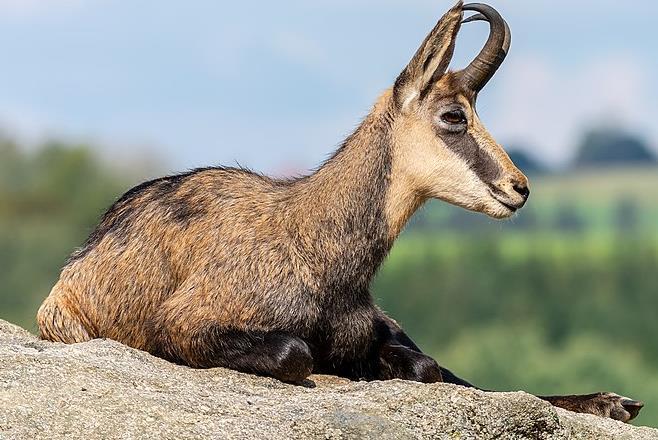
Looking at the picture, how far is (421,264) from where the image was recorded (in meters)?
133

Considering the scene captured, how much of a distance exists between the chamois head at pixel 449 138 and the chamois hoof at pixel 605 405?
6.13 feet

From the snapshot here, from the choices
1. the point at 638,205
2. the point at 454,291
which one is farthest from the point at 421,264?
the point at 638,205

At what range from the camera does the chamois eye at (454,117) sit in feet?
51.9

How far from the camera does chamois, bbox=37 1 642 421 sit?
1513cm

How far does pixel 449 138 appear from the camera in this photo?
1578cm

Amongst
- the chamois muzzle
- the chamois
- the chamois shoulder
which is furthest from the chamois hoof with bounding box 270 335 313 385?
the chamois muzzle

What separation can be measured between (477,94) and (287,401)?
13.7ft

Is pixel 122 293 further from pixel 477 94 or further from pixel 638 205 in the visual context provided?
pixel 638 205

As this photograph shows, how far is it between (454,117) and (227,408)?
4.20 meters

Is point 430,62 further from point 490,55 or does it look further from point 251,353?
point 251,353

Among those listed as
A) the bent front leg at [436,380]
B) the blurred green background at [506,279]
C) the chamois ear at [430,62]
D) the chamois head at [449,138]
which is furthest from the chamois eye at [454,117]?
the blurred green background at [506,279]

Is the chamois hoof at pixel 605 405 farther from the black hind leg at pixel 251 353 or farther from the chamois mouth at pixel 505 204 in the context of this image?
the black hind leg at pixel 251 353

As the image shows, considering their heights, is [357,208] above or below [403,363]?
above

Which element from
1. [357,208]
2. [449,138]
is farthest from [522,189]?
[357,208]
